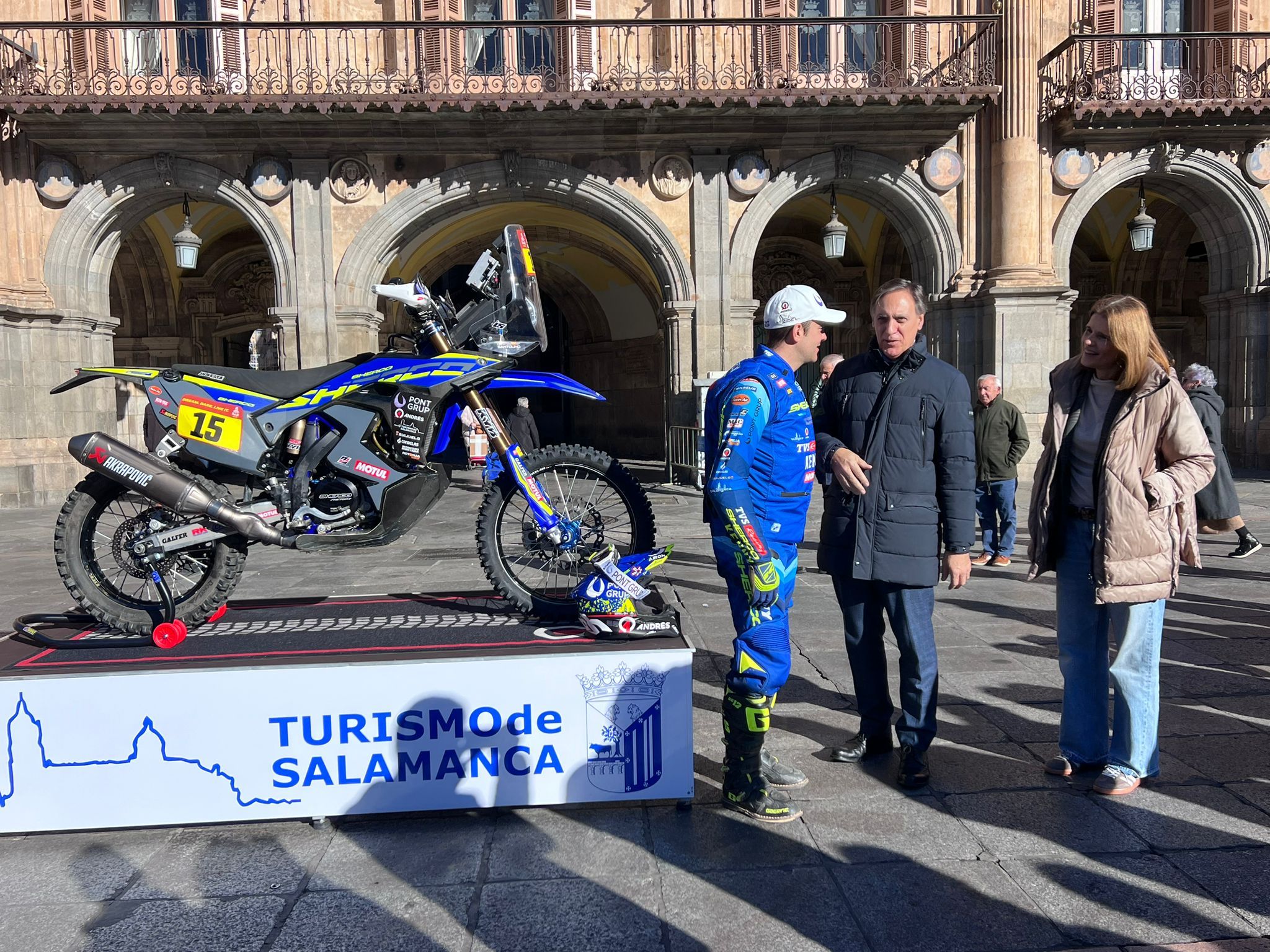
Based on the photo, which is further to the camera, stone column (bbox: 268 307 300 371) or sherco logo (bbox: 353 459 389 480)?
stone column (bbox: 268 307 300 371)

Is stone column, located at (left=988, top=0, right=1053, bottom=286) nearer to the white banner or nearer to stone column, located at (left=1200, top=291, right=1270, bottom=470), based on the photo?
stone column, located at (left=1200, top=291, right=1270, bottom=470)

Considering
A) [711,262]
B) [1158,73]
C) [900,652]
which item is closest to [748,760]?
[900,652]

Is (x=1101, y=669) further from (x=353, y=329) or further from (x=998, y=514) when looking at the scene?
(x=353, y=329)

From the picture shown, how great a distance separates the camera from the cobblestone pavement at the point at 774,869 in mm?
2436

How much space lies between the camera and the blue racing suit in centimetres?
297

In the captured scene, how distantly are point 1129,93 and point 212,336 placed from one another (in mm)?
16533

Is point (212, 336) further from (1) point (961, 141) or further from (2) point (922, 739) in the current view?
(2) point (922, 739)

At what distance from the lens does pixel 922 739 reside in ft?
11.2

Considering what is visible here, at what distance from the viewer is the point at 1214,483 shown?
5504mm

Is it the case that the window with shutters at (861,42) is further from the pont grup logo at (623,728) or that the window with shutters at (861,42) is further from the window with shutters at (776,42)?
the pont grup logo at (623,728)

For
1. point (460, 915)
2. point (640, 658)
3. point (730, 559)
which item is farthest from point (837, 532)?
point (460, 915)

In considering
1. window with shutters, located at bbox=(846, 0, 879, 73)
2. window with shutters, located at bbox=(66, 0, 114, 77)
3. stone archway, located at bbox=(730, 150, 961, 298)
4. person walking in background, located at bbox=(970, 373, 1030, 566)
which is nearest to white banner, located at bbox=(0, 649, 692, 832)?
person walking in background, located at bbox=(970, 373, 1030, 566)

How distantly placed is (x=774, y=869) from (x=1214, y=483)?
162 inches

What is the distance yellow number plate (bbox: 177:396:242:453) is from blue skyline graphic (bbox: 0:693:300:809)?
133cm
